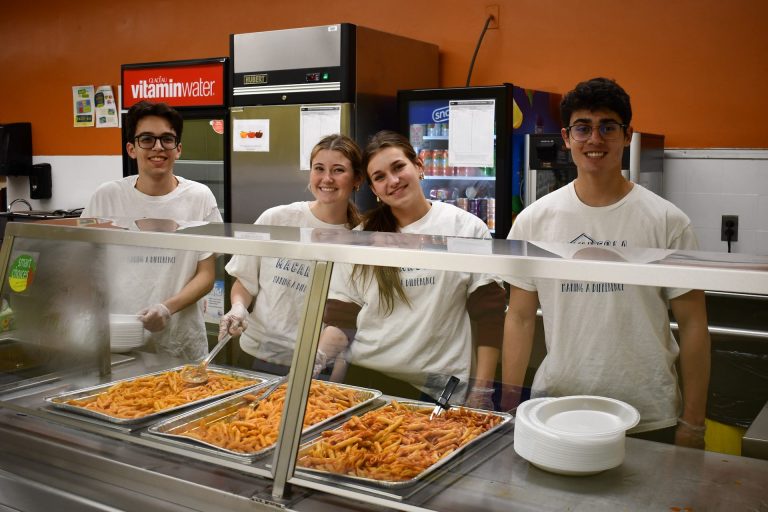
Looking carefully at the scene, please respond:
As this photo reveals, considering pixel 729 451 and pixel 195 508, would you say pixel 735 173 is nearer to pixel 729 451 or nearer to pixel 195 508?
pixel 729 451

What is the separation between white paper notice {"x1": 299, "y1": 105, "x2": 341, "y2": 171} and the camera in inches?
182

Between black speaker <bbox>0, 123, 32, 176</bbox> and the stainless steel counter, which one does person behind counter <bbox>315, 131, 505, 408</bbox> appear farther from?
black speaker <bbox>0, 123, 32, 176</bbox>

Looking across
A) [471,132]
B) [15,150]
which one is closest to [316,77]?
[471,132]

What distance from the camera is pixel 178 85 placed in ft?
17.5

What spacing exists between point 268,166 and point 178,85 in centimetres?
98

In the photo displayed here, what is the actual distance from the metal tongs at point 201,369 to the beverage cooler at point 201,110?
9.83 feet

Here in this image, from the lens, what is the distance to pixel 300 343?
179cm

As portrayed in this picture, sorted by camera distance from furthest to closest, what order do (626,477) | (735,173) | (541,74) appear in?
(541,74) < (735,173) < (626,477)

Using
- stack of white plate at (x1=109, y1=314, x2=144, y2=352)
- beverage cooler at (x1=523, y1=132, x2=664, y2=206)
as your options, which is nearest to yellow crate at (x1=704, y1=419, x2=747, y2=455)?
stack of white plate at (x1=109, y1=314, x2=144, y2=352)

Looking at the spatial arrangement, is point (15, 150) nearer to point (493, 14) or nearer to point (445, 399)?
point (493, 14)

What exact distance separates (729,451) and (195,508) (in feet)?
3.72

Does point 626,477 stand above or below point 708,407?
below

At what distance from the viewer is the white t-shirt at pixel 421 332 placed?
6.57 ft

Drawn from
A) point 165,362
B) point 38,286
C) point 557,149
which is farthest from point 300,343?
point 557,149
